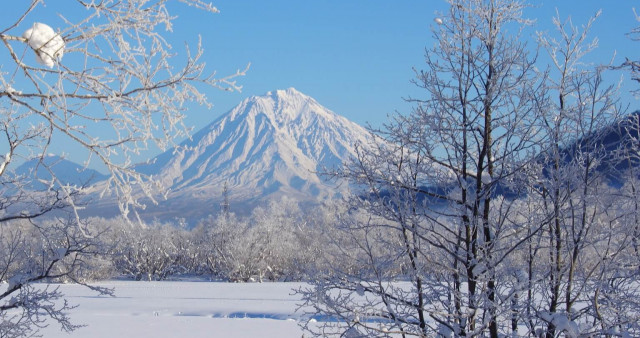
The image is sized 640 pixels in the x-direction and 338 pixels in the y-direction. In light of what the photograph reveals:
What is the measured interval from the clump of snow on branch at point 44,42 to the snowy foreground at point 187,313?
9.12 meters

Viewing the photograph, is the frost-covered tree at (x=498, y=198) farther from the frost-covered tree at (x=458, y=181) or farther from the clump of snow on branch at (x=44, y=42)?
the clump of snow on branch at (x=44, y=42)

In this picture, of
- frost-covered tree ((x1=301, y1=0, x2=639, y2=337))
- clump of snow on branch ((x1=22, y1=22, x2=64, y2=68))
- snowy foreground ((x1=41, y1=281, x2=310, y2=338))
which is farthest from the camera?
snowy foreground ((x1=41, y1=281, x2=310, y2=338))

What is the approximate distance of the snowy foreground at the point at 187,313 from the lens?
48.6ft

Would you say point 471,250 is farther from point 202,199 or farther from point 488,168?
point 202,199

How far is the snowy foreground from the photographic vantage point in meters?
14.8

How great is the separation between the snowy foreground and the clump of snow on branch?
9.12 meters

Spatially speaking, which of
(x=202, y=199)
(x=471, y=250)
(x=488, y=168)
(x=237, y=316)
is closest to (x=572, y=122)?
(x=488, y=168)

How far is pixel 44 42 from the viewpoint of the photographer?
90.4 inches

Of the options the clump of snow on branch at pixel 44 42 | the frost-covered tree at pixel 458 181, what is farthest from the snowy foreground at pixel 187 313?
the clump of snow on branch at pixel 44 42

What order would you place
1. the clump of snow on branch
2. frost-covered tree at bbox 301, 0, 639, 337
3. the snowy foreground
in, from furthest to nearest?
the snowy foreground → frost-covered tree at bbox 301, 0, 639, 337 → the clump of snow on branch

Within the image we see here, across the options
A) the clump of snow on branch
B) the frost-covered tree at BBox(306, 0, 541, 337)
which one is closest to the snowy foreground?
→ the frost-covered tree at BBox(306, 0, 541, 337)

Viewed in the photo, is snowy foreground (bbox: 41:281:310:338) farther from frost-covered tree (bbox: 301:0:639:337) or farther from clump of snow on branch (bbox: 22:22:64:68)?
clump of snow on branch (bbox: 22:22:64:68)

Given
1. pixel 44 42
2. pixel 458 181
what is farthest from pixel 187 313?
pixel 44 42

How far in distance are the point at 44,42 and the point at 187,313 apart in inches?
709
